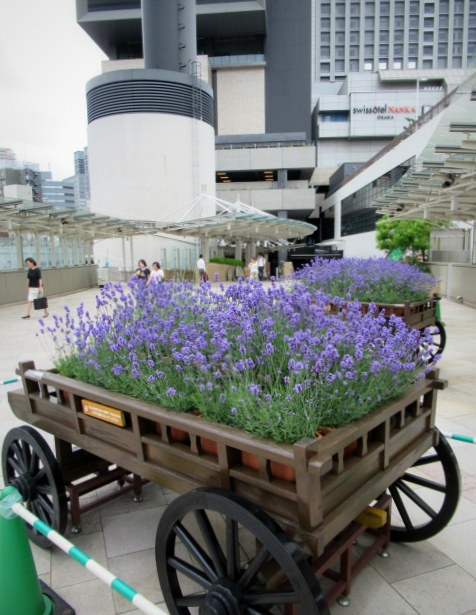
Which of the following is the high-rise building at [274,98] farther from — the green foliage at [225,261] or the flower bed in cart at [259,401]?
the flower bed in cart at [259,401]

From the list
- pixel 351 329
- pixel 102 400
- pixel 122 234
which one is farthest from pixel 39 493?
pixel 122 234

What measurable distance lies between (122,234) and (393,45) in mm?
78803

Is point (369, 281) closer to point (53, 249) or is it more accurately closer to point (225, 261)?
point (53, 249)

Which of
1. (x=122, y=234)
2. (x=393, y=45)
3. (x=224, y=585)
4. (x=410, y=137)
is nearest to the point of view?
(x=224, y=585)

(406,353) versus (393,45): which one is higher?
(393,45)

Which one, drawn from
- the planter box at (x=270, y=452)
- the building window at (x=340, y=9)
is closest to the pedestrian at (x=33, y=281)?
the planter box at (x=270, y=452)

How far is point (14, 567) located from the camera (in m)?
1.91

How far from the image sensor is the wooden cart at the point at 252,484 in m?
1.43

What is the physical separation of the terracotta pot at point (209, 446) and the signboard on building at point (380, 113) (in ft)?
204

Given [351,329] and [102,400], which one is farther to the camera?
[351,329]

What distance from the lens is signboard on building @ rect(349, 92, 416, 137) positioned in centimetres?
5778

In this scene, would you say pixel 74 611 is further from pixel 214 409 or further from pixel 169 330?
pixel 169 330

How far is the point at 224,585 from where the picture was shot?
1581 millimetres

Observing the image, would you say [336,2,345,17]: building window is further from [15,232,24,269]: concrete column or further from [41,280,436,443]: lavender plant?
[41,280,436,443]: lavender plant
